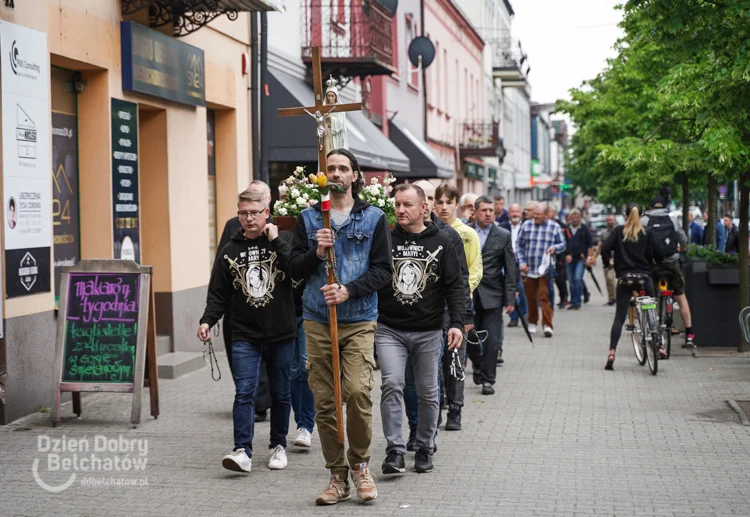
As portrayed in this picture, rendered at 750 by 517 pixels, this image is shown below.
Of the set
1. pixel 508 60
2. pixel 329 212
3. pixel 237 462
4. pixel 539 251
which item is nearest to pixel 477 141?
pixel 508 60

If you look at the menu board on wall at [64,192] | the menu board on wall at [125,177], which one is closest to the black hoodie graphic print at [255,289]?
the menu board on wall at [64,192]

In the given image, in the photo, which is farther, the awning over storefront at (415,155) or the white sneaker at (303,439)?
the awning over storefront at (415,155)

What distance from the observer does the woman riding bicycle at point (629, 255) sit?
12.7m

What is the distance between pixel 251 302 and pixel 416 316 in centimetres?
103

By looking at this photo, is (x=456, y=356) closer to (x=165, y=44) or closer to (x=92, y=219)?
(x=92, y=219)

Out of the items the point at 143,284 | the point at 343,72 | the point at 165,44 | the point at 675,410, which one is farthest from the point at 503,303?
the point at 343,72

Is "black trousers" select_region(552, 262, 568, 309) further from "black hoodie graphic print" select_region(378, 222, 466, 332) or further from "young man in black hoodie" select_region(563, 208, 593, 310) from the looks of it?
"black hoodie graphic print" select_region(378, 222, 466, 332)

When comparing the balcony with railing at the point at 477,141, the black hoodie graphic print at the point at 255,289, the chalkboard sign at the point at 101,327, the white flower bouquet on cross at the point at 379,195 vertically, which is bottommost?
the chalkboard sign at the point at 101,327

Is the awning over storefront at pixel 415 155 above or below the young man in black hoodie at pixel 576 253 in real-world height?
above

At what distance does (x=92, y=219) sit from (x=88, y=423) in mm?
2791

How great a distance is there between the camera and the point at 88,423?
9.35m

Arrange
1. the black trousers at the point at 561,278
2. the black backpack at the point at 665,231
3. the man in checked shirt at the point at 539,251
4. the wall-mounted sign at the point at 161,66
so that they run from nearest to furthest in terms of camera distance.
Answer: the wall-mounted sign at the point at 161,66
the black backpack at the point at 665,231
the man in checked shirt at the point at 539,251
the black trousers at the point at 561,278

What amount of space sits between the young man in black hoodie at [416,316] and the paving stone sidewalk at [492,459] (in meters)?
0.33

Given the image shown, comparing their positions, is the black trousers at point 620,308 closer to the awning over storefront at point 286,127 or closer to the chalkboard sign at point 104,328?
the awning over storefront at point 286,127
